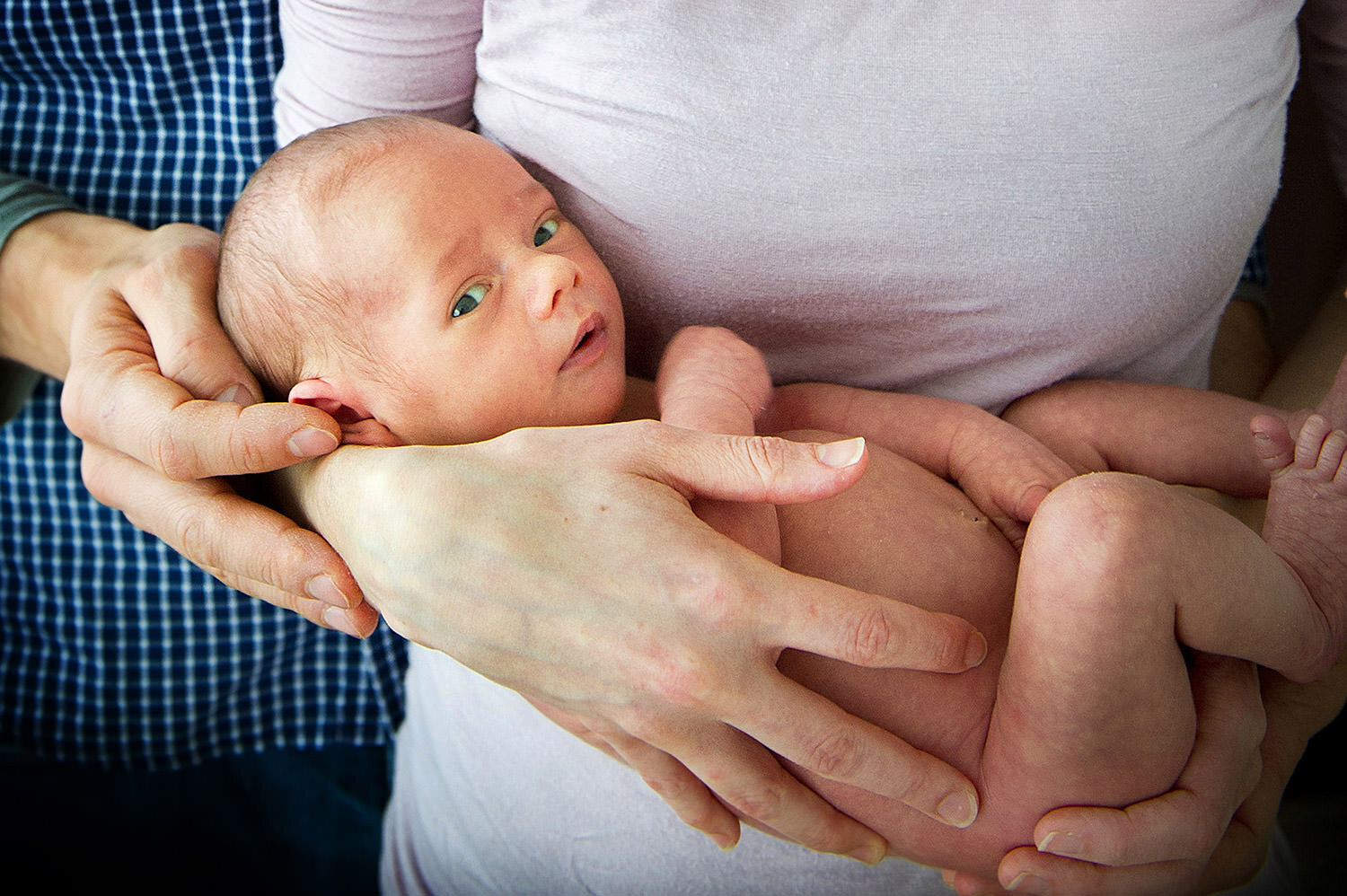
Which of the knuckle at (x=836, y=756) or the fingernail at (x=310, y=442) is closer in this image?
the knuckle at (x=836, y=756)

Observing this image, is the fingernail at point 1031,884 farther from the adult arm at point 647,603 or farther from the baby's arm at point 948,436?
the baby's arm at point 948,436

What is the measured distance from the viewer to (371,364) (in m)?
0.94

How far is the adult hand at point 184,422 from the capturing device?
872 millimetres

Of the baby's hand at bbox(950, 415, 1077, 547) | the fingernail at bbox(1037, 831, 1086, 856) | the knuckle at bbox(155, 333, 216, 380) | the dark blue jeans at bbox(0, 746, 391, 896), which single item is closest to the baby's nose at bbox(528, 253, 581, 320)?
the knuckle at bbox(155, 333, 216, 380)

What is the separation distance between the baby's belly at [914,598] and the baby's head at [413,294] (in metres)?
0.29

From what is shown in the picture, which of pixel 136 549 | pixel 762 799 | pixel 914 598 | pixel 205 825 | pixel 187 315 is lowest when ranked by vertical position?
pixel 205 825

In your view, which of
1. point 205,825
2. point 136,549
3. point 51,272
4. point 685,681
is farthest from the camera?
point 205,825

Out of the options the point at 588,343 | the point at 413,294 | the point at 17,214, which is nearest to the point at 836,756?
the point at 588,343

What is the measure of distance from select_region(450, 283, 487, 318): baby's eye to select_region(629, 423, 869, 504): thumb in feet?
0.84

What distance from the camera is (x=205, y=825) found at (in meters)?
1.51

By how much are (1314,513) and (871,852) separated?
531mm

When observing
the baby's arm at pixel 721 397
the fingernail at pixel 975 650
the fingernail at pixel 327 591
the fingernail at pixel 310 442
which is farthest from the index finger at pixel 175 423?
the fingernail at pixel 975 650

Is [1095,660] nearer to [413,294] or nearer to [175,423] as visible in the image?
[413,294]

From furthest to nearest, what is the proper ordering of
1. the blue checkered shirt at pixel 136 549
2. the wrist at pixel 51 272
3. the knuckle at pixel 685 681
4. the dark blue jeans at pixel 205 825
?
the dark blue jeans at pixel 205 825, the blue checkered shirt at pixel 136 549, the wrist at pixel 51 272, the knuckle at pixel 685 681
